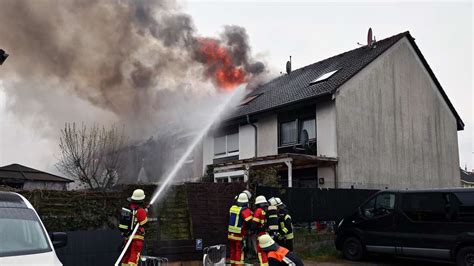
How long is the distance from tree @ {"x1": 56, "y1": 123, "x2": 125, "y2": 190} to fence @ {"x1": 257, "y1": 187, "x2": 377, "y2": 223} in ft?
30.6

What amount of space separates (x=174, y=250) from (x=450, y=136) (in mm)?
18521

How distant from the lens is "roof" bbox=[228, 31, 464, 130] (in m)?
18.9

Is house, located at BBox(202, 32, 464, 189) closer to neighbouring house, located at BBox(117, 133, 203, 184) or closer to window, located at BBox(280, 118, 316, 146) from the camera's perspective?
window, located at BBox(280, 118, 316, 146)

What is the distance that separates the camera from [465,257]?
32.4ft

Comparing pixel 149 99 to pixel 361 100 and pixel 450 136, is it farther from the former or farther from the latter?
pixel 450 136

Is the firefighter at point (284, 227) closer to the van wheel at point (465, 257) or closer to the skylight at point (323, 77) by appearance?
the van wheel at point (465, 257)

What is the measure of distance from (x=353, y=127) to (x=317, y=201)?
19.4 ft

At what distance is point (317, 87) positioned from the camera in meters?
19.3

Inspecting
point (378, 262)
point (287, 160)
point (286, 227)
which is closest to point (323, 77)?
point (287, 160)

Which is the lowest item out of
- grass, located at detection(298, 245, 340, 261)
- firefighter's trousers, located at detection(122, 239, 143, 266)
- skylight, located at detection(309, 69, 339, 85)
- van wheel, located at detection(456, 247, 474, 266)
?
grass, located at detection(298, 245, 340, 261)

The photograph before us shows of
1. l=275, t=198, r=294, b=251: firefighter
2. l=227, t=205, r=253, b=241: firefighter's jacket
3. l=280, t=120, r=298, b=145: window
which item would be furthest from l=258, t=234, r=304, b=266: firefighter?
l=280, t=120, r=298, b=145: window

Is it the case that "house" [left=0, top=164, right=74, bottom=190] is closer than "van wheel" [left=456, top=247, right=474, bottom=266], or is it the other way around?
"van wheel" [left=456, top=247, right=474, bottom=266]

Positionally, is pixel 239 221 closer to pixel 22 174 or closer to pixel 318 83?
pixel 318 83

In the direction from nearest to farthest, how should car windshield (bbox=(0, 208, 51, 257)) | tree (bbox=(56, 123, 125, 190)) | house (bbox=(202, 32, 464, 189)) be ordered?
car windshield (bbox=(0, 208, 51, 257))
house (bbox=(202, 32, 464, 189))
tree (bbox=(56, 123, 125, 190))
